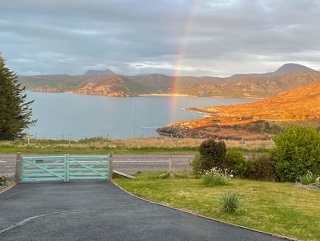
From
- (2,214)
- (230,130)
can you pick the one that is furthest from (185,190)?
(230,130)

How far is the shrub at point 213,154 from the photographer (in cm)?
2231

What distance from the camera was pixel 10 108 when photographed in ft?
167

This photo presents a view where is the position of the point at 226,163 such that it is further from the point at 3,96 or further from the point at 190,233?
the point at 3,96

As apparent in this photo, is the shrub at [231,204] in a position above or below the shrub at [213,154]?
below

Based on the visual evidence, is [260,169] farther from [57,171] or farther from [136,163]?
[57,171]

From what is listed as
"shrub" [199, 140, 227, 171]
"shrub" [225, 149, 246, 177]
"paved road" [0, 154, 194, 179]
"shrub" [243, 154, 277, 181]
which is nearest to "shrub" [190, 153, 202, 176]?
"shrub" [199, 140, 227, 171]

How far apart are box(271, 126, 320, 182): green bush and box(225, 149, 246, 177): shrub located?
1.88 metres

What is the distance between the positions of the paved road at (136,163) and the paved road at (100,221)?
8983 millimetres

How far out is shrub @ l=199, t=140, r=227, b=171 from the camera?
73.2ft

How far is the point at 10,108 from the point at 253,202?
1689 inches

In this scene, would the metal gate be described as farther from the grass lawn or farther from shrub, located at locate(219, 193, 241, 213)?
shrub, located at locate(219, 193, 241, 213)

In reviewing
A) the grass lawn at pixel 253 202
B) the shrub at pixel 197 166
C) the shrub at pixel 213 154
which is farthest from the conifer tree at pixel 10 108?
the shrub at pixel 213 154

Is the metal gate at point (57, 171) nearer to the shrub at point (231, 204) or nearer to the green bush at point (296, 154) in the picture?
the green bush at point (296, 154)

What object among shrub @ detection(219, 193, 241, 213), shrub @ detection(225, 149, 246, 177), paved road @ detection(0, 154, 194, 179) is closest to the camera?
shrub @ detection(219, 193, 241, 213)
